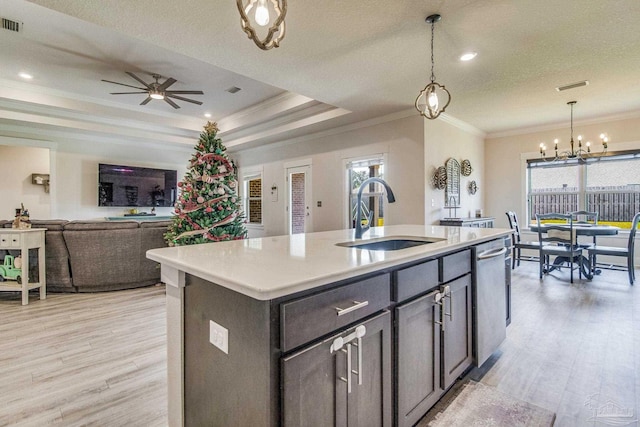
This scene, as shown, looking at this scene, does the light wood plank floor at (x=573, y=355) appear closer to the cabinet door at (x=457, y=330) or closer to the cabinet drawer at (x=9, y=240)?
the cabinet door at (x=457, y=330)

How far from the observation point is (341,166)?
5895 millimetres

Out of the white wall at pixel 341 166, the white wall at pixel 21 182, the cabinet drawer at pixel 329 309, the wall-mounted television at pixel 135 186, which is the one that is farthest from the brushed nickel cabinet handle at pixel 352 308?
the white wall at pixel 21 182

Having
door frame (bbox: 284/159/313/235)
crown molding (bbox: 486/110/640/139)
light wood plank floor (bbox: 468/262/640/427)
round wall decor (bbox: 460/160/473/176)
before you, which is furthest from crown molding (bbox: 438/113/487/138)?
light wood plank floor (bbox: 468/262/640/427)

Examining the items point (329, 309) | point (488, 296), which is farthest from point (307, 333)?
point (488, 296)

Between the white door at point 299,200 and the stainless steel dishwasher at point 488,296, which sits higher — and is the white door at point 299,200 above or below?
above

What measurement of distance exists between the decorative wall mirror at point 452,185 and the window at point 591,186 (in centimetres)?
191

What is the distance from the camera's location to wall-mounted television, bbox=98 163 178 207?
6.75m

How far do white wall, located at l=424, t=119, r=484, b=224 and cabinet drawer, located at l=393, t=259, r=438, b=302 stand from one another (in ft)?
11.5

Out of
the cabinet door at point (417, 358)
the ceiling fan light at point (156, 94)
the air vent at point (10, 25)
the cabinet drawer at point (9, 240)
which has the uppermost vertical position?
the air vent at point (10, 25)

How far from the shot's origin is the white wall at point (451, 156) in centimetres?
492

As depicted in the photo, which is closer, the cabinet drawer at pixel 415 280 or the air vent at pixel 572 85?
the cabinet drawer at pixel 415 280

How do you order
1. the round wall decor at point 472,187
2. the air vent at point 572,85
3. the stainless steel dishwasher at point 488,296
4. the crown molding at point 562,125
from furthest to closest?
the round wall decor at point 472,187
the crown molding at point 562,125
the air vent at point 572,85
the stainless steel dishwasher at point 488,296

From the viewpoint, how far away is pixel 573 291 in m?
3.98

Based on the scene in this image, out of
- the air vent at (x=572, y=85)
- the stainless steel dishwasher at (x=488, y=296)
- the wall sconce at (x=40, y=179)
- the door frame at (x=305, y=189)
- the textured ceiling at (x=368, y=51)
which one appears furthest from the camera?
the wall sconce at (x=40, y=179)
